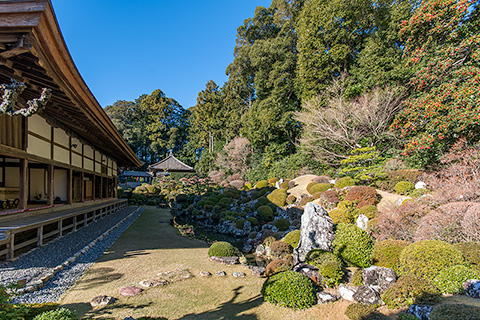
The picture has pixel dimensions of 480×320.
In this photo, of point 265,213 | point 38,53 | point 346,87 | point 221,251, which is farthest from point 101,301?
point 346,87

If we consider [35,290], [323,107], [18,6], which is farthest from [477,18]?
[35,290]

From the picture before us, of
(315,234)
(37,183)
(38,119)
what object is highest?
(38,119)

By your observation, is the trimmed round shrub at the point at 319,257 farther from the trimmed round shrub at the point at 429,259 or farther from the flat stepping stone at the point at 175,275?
the flat stepping stone at the point at 175,275

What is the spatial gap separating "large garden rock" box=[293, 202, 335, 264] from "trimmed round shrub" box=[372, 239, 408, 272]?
1198 millimetres

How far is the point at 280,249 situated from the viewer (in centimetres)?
762

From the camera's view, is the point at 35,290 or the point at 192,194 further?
the point at 192,194

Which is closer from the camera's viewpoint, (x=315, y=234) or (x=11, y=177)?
(x=315, y=234)

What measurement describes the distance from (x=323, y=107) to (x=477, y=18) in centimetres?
925

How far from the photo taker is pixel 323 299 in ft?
13.8

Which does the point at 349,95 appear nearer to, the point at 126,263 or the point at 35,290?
the point at 126,263

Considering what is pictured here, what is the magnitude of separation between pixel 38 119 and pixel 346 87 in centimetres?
1736

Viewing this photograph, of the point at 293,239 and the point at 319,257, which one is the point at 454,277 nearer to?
the point at 319,257

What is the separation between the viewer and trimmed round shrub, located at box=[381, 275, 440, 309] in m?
3.57

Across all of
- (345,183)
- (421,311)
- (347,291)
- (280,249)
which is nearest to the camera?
(421,311)
